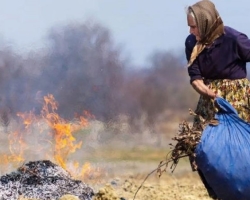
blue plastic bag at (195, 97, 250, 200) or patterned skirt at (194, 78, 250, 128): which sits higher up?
patterned skirt at (194, 78, 250, 128)

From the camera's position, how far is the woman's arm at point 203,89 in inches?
249

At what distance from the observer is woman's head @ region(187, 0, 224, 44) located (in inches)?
244

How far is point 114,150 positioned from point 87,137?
0.61 metres

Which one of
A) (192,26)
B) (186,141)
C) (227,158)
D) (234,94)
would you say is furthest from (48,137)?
(227,158)

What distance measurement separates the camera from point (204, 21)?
6215mm

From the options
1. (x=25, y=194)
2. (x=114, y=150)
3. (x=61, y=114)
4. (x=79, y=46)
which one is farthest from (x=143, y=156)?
(x=25, y=194)

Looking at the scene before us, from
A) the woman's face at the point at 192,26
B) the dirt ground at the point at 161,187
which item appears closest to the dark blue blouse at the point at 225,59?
the woman's face at the point at 192,26

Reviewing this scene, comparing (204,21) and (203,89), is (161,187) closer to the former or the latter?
(203,89)

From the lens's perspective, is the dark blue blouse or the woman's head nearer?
the woman's head

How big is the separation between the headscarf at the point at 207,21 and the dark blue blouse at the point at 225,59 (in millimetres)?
65

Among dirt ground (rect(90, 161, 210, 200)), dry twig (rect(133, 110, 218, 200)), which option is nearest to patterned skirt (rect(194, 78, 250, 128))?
dry twig (rect(133, 110, 218, 200))

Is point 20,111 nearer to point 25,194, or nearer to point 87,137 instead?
point 87,137

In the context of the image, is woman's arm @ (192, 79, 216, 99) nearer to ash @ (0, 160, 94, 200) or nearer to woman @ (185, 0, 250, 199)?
woman @ (185, 0, 250, 199)

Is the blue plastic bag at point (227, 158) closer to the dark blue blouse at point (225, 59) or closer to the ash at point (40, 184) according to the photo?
the dark blue blouse at point (225, 59)
